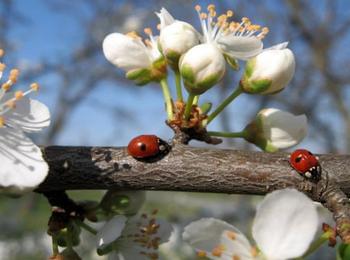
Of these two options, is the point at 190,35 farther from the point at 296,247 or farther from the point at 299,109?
the point at 299,109

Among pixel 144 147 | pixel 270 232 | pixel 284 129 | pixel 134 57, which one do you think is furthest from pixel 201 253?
pixel 134 57

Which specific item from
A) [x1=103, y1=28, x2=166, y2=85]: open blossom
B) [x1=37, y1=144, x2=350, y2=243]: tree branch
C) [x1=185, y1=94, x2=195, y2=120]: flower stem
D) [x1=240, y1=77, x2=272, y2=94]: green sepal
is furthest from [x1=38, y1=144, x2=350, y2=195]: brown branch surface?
[x1=103, y1=28, x2=166, y2=85]: open blossom

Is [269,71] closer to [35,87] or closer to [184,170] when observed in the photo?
[184,170]

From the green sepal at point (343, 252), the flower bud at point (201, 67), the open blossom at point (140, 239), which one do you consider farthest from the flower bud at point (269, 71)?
the green sepal at point (343, 252)

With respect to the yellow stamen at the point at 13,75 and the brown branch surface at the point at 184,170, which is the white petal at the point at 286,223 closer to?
the brown branch surface at the point at 184,170

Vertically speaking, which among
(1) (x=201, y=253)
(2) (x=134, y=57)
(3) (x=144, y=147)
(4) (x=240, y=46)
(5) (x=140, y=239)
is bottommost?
(5) (x=140, y=239)

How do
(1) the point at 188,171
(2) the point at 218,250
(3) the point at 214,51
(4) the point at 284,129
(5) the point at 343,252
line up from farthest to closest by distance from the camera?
(4) the point at 284,129 → (3) the point at 214,51 → (1) the point at 188,171 → (2) the point at 218,250 → (5) the point at 343,252
